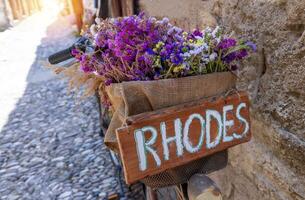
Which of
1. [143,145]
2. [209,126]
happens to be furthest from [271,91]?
[143,145]

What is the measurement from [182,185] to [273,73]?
54 cm

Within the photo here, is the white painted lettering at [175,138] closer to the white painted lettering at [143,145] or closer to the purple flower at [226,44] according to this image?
the white painted lettering at [143,145]

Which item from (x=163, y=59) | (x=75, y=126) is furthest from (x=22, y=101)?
(x=163, y=59)

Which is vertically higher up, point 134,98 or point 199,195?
point 134,98

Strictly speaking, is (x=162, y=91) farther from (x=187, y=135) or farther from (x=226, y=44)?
→ (x=226, y=44)

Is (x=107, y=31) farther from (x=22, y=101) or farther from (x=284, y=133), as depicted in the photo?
(x=22, y=101)

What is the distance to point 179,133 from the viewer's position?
1.00m

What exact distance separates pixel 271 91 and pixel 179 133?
51cm

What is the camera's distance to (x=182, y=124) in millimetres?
1000

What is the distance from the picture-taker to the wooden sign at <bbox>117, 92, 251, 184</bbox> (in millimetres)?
946

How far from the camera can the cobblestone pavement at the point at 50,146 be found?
303 cm

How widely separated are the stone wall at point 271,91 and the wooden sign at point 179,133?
0.22 metres

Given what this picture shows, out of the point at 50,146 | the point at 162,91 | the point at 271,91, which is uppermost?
the point at 162,91

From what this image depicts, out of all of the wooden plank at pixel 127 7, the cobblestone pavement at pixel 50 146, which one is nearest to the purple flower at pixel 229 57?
the cobblestone pavement at pixel 50 146
